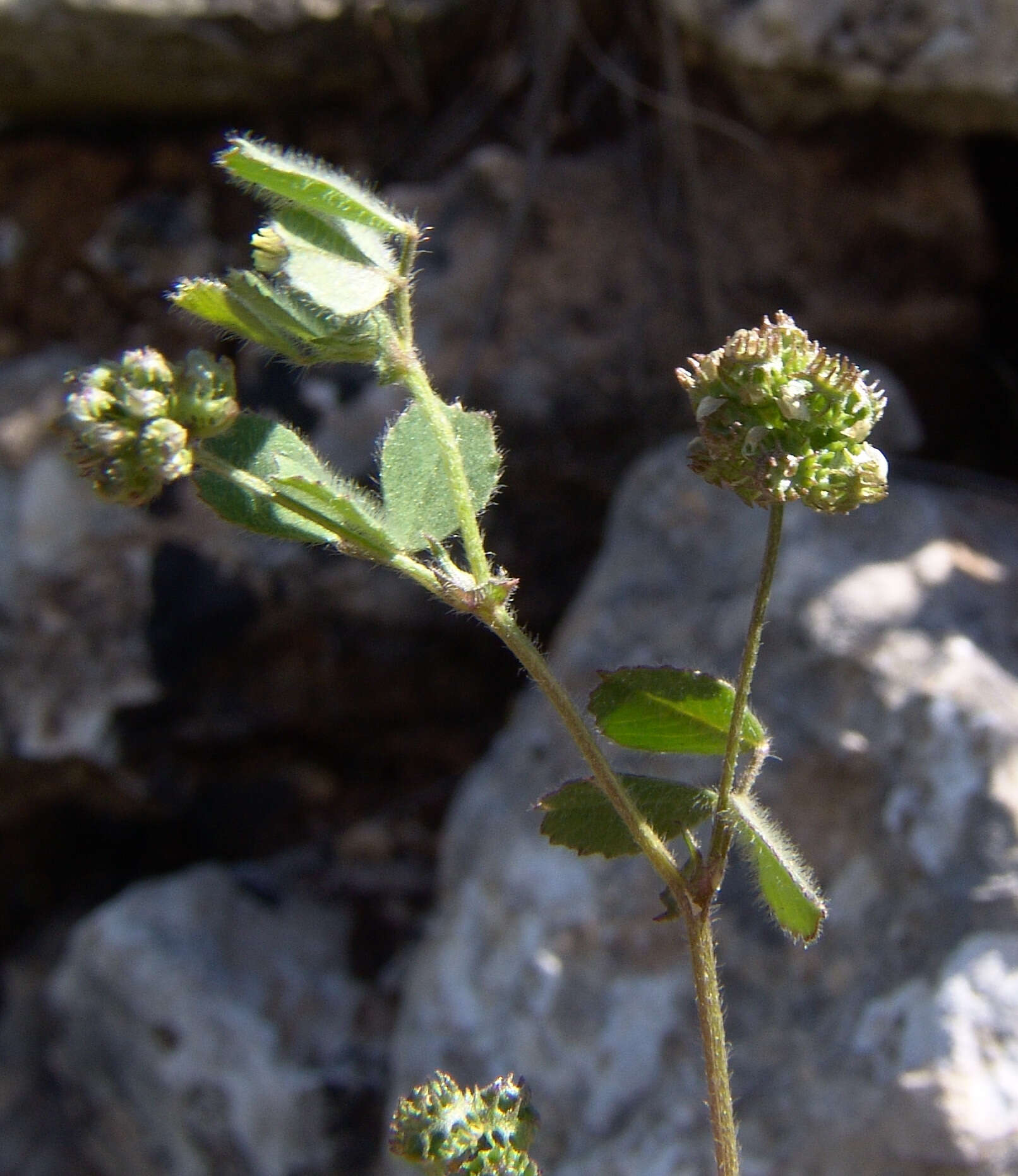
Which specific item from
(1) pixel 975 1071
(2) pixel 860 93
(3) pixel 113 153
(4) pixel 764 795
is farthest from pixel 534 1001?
(3) pixel 113 153

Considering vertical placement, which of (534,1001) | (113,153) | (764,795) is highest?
(113,153)

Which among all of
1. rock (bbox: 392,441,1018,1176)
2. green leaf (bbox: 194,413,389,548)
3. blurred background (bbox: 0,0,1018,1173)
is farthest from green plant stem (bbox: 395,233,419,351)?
blurred background (bbox: 0,0,1018,1173)

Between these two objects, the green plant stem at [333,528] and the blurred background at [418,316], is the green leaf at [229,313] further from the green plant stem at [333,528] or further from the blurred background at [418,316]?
the blurred background at [418,316]

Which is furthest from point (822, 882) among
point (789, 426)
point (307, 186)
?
point (307, 186)

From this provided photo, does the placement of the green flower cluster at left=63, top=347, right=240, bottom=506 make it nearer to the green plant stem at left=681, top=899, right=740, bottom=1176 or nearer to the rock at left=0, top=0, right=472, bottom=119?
the green plant stem at left=681, top=899, right=740, bottom=1176

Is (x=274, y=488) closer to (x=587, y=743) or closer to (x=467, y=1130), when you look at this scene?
(x=587, y=743)

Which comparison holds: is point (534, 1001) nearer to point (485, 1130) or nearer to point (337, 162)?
point (485, 1130)
